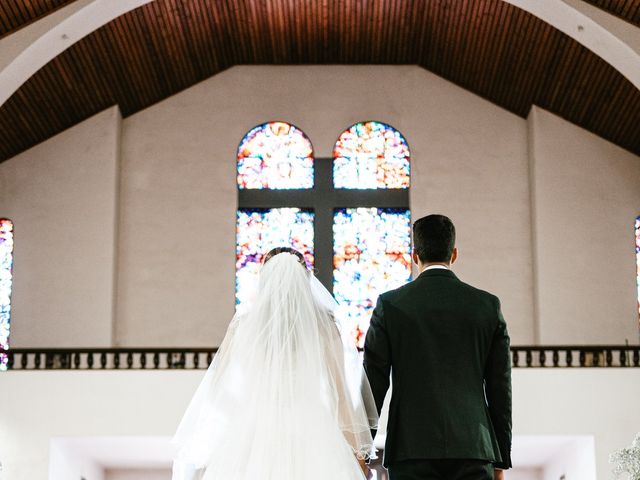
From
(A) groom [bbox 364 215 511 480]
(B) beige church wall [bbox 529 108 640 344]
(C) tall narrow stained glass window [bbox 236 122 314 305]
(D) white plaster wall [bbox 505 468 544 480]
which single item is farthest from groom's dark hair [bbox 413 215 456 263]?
(D) white plaster wall [bbox 505 468 544 480]

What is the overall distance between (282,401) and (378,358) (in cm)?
80

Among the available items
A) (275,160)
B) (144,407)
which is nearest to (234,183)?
(275,160)

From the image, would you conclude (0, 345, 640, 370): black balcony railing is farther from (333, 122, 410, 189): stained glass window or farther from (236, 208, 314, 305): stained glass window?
(333, 122, 410, 189): stained glass window

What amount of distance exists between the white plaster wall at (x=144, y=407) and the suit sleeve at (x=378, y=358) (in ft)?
32.6

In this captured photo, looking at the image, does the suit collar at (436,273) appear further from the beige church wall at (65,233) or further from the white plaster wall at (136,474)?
the white plaster wall at (136,474)

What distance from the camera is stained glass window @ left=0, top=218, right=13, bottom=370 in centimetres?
1522

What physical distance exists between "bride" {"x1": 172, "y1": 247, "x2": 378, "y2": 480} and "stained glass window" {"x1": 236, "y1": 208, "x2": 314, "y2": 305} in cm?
1120

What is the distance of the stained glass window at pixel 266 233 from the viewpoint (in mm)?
15883

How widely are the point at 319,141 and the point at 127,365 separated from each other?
4.33 m

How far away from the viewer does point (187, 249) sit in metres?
15.8

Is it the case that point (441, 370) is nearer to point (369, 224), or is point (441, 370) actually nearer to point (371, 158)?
point (369, 224)

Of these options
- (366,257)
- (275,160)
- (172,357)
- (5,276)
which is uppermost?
(275,160)

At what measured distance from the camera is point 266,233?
15992mm

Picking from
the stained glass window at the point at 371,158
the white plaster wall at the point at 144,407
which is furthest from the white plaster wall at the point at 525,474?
the stained glass window at the point at 371,158
